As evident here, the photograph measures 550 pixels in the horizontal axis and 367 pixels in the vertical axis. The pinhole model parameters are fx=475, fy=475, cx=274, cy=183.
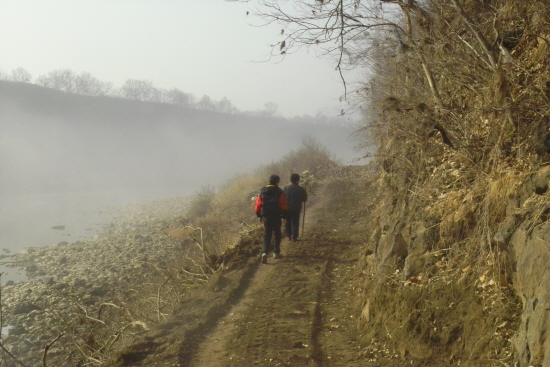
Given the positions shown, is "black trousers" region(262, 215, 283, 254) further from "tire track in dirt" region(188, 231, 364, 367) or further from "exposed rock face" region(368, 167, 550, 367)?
"exposed rock face" region(368, 167, 550, 367)

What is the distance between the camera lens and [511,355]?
3.67 meters

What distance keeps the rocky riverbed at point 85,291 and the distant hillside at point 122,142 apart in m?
23.8

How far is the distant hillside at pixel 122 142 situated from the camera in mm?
57469

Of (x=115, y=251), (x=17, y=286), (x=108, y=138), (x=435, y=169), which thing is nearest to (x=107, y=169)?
(x=108, y=138)

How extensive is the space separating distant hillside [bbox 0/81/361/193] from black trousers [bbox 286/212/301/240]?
30.3m

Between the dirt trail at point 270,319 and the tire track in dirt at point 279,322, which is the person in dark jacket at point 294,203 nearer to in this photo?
the dirt trail at point 270,319

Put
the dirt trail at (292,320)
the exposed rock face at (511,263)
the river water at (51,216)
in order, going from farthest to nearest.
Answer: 1. the river water at (51,216)
2. the dirt trail at (292,320)
3. the exposed rock face at (511,263)

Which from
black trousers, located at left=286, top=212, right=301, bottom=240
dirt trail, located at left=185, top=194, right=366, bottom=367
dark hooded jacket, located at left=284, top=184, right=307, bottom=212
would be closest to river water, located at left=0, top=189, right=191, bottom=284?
black trousers, located at left=286, top=212, right=301, bottom=240

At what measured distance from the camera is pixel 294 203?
1052 cm

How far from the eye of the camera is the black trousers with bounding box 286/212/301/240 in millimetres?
10723

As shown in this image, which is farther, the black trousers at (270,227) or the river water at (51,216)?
the river water at (51,216)

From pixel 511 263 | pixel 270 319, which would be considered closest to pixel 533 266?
pixel 511 263

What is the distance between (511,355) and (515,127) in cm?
259

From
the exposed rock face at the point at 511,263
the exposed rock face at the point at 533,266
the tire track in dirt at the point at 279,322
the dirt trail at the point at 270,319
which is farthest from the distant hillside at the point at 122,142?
the exposed rock face at the point at 533,266
